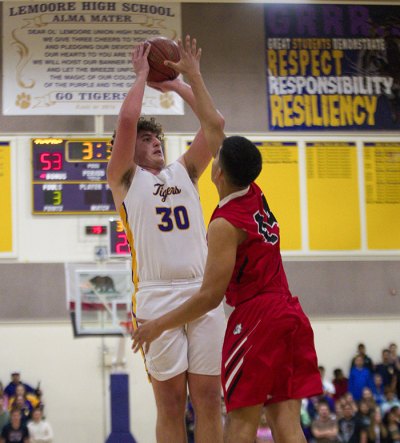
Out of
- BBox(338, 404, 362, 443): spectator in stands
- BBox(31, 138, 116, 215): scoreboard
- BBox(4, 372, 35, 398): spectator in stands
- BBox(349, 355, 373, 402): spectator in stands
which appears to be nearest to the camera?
BBox(338, 404, 362, 443): spectator in stands

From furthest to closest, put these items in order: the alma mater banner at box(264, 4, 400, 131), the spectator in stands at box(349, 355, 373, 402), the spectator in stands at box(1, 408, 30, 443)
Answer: the alma mater banner at box(264, 4, 400, 131), the spectator in stands at box(349, 355, 373, 402), the spectator in stands at box(1, 408, 30, 443)

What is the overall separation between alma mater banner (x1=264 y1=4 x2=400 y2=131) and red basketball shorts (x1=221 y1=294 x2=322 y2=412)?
27.3ft

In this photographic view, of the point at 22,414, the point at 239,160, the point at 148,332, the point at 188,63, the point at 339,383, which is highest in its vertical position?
the point at 188,63

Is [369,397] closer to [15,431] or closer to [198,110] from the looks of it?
[15,431]

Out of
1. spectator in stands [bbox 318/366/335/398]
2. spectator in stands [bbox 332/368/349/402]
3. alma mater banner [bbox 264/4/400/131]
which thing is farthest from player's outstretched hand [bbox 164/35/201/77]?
spectator in stands [bbox 332/368/349/402]

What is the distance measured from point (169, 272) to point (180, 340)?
35cm

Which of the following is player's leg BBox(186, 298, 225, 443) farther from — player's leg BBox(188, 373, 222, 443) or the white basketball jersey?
the white basketball jersey

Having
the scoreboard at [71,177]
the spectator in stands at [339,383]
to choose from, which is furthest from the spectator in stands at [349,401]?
the scoreboard at [71,177]

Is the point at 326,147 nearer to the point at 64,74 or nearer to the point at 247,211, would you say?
the point at 64,74

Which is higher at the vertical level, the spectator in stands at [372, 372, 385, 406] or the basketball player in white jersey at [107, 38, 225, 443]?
the basketball player in white jersey at [107, 38, 225, 443]

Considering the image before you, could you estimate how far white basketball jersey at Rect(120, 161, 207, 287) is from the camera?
13.5 ft

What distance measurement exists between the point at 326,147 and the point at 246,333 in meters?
8.46

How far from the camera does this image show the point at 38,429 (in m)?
10.2

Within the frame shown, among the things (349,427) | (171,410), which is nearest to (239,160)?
(171,410)
